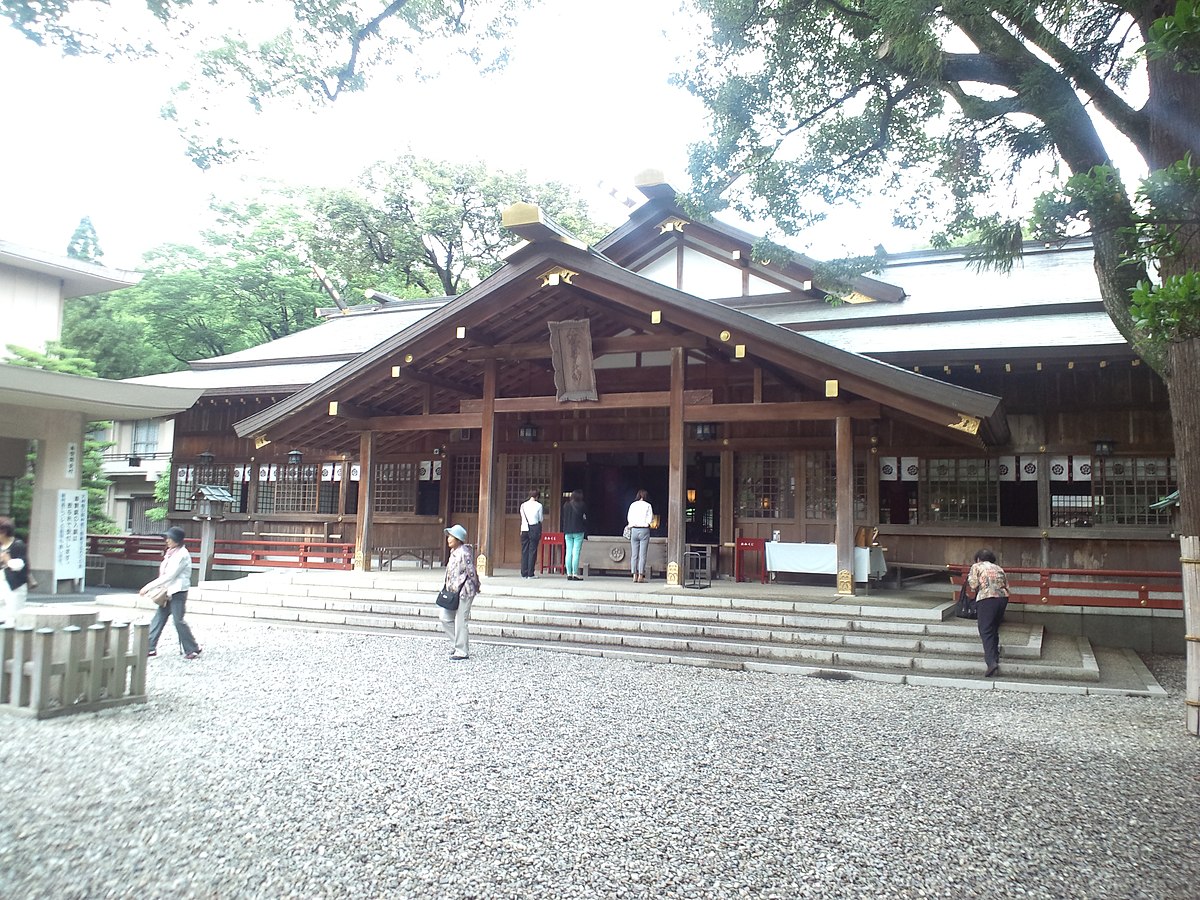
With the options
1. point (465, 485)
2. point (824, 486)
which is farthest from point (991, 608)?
point (465, 485)

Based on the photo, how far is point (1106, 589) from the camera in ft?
35.1

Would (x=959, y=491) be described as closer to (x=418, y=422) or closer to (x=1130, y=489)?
(x=1130, y=489)

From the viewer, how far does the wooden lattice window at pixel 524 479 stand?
50.9ft

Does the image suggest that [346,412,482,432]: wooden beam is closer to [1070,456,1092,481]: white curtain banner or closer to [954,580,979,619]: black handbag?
[954,580,979,619]: black handbag

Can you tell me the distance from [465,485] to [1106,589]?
1155 centimetres

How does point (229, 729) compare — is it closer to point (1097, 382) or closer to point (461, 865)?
point (461, 865)

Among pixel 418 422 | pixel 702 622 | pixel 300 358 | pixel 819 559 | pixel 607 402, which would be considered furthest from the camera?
pixel 300 358

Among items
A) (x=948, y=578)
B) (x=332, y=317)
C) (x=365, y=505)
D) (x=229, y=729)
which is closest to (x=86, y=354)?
(x=332, y=317)

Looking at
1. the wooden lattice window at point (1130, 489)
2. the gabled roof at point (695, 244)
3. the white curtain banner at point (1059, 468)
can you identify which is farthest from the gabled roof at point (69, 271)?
the wooden lattice window at point (1130, 489)

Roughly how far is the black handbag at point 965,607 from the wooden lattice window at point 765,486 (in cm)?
399

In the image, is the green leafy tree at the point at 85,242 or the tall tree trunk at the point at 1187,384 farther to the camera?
the green leafy tree at the point at 85,242

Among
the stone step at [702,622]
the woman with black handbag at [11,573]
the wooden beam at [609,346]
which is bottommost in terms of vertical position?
the stone step at [702,622]

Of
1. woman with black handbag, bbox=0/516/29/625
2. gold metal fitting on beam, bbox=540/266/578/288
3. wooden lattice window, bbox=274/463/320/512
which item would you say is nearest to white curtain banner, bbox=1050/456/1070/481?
gold metal fitting on beam, bbox=540/266/578/288

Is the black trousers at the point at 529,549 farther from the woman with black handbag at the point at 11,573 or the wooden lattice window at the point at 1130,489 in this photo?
the wooden lattice window at the point at 1130,489
